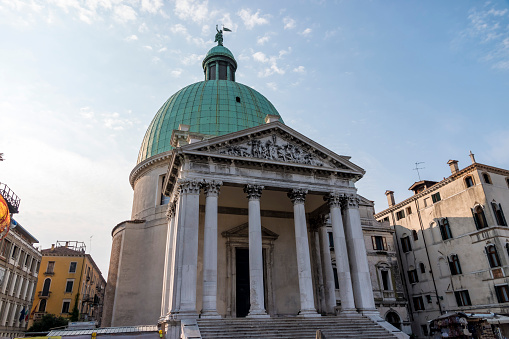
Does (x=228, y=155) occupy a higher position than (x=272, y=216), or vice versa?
(x=228, y=155)

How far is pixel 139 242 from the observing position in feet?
89.2

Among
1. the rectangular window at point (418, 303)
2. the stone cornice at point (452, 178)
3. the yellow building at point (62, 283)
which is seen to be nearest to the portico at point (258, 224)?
the stone cornice at point (452, 178)

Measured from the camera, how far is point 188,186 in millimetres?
19422

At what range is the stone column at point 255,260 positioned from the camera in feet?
59.1

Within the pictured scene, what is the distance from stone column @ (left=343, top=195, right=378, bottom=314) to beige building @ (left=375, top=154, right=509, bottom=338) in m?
13.3

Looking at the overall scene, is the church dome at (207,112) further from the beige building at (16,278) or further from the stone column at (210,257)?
the beige building at (16,278)

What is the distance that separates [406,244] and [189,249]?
89.7 ft

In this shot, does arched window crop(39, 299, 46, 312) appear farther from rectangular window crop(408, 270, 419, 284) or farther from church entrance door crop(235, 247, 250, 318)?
rectangular window crop(408, 270, 419, 284)

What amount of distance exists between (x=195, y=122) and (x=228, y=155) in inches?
410

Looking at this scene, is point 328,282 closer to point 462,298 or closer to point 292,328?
point 292,328

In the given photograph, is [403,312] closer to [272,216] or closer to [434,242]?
[434,242]

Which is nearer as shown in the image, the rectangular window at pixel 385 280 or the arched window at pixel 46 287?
the rectangular window at pixel 385 280

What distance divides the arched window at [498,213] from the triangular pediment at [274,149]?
13.6 metres

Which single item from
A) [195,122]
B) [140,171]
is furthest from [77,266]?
[195,122]
